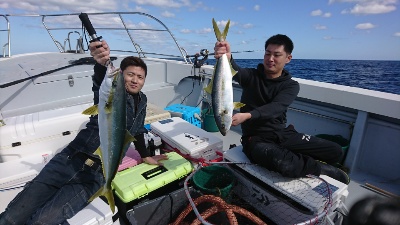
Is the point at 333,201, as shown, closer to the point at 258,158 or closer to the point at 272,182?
the point at 272,182

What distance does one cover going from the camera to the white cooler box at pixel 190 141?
11.3 ft

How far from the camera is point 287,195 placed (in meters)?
2.54

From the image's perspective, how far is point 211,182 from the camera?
3270 mm

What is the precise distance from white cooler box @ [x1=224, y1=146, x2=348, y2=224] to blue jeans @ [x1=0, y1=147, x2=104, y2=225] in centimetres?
182

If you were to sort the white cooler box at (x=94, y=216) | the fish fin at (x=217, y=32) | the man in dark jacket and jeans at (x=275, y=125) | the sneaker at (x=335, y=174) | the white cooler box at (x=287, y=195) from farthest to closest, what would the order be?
1. the sneaker at (x=335, y=174)
2. the man in dark jacket and jeans at (x=275, y=125)
3. the fish fin at (x=217, y=32)
4. the white cooler box at (x=287, y=195)
5. the white cooler box at (x=94, y=216)

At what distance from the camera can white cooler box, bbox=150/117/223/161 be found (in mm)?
3459

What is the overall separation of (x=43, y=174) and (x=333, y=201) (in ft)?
10.2

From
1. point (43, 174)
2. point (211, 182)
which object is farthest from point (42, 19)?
point (211, 182)

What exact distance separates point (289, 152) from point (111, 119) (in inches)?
83.9

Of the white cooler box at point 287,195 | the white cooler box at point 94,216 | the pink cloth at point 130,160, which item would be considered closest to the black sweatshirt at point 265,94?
the white cooler box at point 287,195

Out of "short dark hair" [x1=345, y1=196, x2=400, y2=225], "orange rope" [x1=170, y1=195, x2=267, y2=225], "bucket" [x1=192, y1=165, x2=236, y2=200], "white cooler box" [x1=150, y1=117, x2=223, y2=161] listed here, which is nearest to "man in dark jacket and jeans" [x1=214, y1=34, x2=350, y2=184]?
"bucket" [x1=192, y1=165, x2=236, y2=200]

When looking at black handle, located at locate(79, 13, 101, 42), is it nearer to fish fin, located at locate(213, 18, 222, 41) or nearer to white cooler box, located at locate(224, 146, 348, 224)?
fish fin, located at locate(213, 18, 222, 41)

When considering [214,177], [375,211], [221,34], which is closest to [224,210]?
[214,177]

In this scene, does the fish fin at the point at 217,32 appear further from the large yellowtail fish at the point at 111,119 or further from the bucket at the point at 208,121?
the bucket at the point at 208,121
